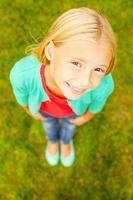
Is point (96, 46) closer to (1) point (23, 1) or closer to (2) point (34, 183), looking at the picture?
(2) point (34, 183)

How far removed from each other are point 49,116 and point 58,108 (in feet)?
0.89

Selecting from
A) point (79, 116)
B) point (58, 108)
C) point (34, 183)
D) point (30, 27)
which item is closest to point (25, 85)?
point (58, 108)

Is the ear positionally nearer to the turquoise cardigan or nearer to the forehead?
the forehead

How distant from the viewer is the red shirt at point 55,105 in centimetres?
230

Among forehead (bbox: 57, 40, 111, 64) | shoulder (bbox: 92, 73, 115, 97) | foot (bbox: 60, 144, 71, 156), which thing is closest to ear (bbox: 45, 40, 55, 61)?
forehead (bbox: 57, 40, 111, 64)

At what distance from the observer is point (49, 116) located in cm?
272

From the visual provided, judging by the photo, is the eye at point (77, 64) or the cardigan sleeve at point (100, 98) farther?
the cardigan sleeve at point (100, 98)

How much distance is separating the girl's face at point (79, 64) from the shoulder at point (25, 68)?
27 centimetres

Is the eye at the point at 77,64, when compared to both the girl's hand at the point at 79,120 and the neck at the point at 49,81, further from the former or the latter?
the girl's hand at the point at 79,120

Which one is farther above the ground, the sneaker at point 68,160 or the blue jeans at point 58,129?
the blue jeans at point 58,129

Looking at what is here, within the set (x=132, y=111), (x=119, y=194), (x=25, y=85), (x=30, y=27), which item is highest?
(x=25, y=85)

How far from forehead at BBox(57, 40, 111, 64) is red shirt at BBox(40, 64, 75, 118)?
0.46 m

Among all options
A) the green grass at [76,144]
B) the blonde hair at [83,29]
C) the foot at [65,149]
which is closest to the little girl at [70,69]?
the blonde hair at [83,29]

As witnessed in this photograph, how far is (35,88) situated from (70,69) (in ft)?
1.52
